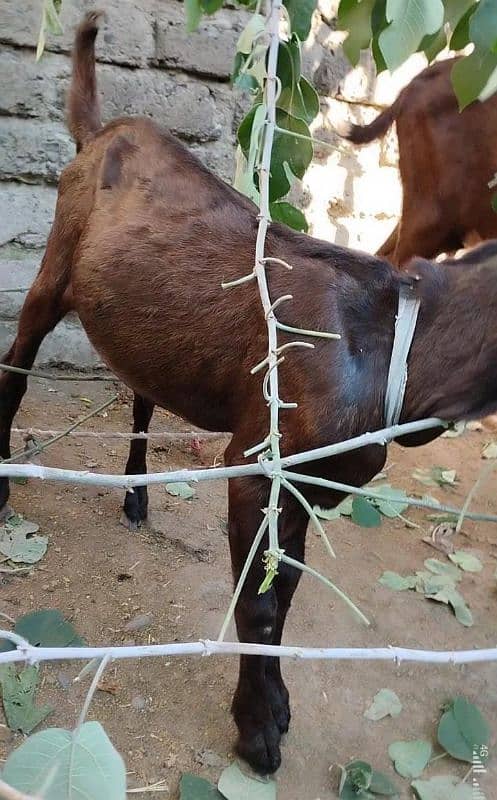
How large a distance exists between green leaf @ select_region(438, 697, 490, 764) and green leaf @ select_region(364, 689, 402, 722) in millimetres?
122

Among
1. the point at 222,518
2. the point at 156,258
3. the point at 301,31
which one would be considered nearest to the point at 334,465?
the point at 156,258

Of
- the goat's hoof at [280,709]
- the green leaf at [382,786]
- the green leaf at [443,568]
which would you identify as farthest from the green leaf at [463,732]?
the green leaf at [443,568]

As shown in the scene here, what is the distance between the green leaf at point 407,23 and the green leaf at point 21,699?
1.55 meters

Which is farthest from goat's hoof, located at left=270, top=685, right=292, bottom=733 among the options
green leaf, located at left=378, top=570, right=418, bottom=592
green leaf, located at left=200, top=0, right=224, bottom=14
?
green leaf, located at left=200, top=0, right=224, bottom=14

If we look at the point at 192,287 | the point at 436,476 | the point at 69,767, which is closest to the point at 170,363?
the point at 192,287

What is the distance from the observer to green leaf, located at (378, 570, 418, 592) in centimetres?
257

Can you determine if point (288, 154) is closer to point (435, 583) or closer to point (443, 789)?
point (443, 789)

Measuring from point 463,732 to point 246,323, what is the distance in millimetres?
1179

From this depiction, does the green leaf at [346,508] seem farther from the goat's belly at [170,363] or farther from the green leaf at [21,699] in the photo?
the green leaf at [21,699]

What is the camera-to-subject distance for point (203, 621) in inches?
87.0

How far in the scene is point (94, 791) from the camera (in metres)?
0.66

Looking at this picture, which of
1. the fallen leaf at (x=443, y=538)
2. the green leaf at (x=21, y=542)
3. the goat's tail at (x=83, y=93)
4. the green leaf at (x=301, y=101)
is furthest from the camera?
the fallen leaf at (x=443, y=538)

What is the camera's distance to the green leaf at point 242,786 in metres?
1.68

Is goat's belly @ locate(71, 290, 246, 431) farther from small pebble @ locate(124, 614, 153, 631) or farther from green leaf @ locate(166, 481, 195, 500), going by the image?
green leaf @ locate(166, 481, 195, 500)
